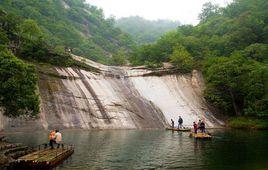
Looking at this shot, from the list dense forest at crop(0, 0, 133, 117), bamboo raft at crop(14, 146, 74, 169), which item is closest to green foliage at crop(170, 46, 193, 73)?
dense forest at crop(0, 0, 133, 117)

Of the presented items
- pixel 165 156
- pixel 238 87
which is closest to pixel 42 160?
pixel 165 156

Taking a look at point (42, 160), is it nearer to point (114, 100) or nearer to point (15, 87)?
point (15, 87)

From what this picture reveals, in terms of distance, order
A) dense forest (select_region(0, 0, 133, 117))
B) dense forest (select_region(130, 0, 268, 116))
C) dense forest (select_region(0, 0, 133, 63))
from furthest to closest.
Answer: dense forest (select_region(0, 0, 133, 63)), dense forest (select_region(130, 0, 268, 116)), dense forest (select_region(0, 0, 133, 117))

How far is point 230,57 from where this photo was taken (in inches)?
2837

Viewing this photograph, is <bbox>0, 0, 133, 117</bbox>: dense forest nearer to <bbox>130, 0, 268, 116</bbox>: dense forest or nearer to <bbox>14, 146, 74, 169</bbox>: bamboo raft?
<bbox>14, 146, 74, 169</bbox>: bamboo raft

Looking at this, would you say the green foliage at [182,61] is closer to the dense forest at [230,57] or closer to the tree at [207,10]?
the dense forest at [230,57]

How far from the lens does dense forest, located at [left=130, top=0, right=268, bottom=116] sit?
58.5 metres

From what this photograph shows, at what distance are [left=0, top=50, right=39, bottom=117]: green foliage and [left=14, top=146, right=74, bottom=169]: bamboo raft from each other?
930 centimetres

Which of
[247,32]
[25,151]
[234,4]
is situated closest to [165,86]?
[247,32]

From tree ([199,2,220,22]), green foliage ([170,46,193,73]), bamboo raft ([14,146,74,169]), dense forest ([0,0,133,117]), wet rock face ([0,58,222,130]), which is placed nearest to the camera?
bamboo raft ([14,146,74,169])

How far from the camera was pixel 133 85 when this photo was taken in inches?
2635

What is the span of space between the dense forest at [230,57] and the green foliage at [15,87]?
123 feet

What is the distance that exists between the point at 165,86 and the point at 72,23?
92.7 m

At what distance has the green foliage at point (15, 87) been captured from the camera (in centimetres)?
3092
